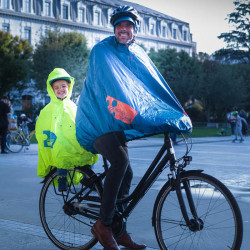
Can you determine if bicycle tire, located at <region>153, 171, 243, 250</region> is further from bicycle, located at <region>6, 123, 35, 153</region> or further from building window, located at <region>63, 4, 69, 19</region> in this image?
building window, located at <region>63, 4, 69, 19</region>

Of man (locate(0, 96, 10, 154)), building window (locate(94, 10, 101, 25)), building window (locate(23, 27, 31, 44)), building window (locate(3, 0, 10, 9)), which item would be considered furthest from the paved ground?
building window (locate(94, 10, 101, 25))

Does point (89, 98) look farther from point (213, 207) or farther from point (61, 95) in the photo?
point (213, 207)

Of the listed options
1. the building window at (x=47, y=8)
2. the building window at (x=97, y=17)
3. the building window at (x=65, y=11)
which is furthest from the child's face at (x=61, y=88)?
the building window at (x=97, y=17)

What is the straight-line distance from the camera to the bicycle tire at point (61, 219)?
13.1ft

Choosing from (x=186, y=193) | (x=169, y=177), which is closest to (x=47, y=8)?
(x=169, y=177)

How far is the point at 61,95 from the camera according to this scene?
4359 millimetres

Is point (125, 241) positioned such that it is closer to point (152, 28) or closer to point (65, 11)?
point (65, 11)

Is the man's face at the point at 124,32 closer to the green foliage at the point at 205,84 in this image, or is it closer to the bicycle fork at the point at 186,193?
the bicycle fork at the point at 186,193

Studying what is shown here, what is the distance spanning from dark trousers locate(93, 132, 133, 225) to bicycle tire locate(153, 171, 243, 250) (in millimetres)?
327

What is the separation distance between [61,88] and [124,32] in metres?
1.00

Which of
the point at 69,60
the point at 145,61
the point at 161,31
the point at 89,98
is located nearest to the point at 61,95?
the point at 89,98

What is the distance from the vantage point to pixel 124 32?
3.65m

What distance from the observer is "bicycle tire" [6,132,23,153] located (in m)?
15.7

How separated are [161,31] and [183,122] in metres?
69.7
